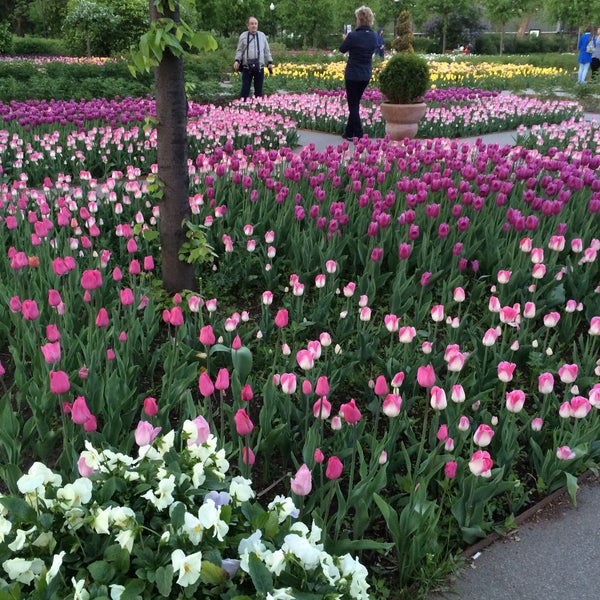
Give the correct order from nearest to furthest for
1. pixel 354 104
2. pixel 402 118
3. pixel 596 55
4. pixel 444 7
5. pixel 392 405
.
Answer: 1. pixel 392 405
2. pixel 354 104
3. pixel 402 118
4. pixel 596 55
5. pixel 444 7

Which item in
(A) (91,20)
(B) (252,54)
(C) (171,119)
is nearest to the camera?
(C) (171,119)

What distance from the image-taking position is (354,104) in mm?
10086

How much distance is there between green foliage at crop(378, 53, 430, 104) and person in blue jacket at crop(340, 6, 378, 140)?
1.87ft

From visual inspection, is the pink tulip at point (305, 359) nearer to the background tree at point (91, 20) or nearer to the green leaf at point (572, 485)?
the green leaf at point (572, 485)

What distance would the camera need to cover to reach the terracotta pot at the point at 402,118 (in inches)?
409

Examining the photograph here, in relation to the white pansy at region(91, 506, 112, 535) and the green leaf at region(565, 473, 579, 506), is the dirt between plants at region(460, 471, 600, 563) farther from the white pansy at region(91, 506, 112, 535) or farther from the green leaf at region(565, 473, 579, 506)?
the white pansy at region(91, 506, 112, 535)

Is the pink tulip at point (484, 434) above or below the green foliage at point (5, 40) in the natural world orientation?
below

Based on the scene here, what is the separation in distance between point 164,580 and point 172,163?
9.22 feet

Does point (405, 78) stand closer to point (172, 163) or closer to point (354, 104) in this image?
point (354, 104)

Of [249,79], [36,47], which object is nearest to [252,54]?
[249,79]

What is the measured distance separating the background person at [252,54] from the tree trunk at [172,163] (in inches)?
341

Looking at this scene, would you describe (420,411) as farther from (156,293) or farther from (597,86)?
(597,86)

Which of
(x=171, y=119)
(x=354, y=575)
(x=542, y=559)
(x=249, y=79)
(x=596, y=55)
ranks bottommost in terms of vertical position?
(x=542, y=559)

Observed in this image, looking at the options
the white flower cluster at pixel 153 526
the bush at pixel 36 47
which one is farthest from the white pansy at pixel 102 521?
the bush at pixel 36 47
